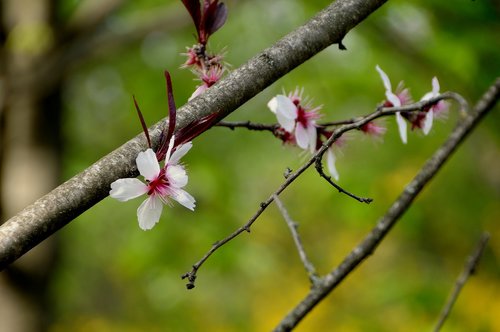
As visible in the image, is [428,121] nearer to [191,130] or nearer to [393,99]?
[393,99]

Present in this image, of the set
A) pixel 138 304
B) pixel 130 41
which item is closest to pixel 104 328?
pixel 138 304

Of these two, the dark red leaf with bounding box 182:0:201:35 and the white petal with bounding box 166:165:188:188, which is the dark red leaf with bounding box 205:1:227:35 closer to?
the dark red leaf with bounding box 182:0:201:35

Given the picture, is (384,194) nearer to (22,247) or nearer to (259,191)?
(22,247)

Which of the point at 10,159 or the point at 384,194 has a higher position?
the point at 10,159

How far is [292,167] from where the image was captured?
12.1 ft

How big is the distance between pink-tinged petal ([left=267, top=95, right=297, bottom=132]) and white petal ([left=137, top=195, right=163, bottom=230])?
22cm

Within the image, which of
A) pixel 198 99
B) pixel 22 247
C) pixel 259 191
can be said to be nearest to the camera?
Answer: pixel 22 247

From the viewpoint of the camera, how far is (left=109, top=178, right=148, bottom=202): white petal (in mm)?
590

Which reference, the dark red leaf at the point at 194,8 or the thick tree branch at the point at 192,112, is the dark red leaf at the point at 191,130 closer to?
the thick tree branch at the point at 192,112

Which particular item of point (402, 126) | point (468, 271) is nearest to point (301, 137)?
point (402, 126)

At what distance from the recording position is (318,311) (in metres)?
4.86

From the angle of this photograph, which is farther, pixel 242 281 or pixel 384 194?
pixel 242 281

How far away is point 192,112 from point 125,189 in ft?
0.36

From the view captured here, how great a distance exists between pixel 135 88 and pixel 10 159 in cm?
104
